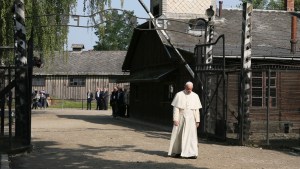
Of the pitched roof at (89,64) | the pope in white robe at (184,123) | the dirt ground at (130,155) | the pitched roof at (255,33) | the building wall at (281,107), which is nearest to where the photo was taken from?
the dirt ground at (130,155)

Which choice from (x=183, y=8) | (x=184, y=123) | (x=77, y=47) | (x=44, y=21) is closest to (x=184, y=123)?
(x=184, y=123)

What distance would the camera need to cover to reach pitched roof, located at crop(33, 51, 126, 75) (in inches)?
2114

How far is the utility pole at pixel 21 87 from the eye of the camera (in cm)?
1293

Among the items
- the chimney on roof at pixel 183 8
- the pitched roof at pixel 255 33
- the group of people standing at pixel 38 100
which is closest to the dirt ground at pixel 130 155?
the pitched roof at pixel 255 33

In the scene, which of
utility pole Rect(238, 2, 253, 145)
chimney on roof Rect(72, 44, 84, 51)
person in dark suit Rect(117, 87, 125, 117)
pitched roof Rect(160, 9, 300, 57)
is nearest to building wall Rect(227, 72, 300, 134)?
pitched roof Rect(160, 9, 300, 57)

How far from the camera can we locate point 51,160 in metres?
11.5

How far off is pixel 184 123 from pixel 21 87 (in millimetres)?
4121

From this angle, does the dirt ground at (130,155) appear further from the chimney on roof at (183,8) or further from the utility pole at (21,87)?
the chimney on roof at (183,8)

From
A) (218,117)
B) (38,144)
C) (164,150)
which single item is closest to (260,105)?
(218,117)

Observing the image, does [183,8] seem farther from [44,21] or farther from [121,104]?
[44,21]

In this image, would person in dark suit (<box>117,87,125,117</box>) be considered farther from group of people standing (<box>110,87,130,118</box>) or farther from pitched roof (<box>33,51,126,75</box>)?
pitched roof (<box>33,51,126,75</box>)

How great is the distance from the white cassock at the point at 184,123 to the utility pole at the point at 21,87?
3643 mm

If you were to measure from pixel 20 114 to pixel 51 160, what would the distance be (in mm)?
2175

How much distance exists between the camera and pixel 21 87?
13.0 m
